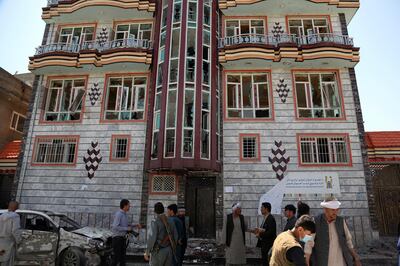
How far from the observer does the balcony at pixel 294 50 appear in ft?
48.2

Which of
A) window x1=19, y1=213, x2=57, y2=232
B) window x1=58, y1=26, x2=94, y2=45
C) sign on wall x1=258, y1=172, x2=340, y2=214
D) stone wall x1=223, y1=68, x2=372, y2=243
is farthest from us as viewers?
window x1=58, y1=26, x2=94, y2=45

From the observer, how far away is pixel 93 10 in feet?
55.8

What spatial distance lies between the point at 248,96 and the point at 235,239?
1059cm

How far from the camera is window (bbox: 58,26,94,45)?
17.5 meters

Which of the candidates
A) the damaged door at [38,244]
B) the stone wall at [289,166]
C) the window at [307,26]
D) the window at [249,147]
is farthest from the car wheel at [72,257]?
the window at [307,26]

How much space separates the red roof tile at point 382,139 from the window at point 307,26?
6548mm

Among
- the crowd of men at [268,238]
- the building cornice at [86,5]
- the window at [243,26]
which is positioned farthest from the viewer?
the window at [243,26]

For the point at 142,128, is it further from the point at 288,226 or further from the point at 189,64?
the point at 288,226

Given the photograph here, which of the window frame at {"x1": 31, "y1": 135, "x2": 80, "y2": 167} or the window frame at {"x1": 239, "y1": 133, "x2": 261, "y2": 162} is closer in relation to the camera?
the window frame at {"x1": 239, "y1": 133, "x2": 261, "y2": 162}

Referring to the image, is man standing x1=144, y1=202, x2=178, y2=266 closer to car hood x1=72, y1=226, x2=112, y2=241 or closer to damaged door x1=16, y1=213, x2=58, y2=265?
car hood x1=72, y1=226, x2=112, y2=241

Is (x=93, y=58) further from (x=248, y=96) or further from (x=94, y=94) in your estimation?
(x=248, y=96)

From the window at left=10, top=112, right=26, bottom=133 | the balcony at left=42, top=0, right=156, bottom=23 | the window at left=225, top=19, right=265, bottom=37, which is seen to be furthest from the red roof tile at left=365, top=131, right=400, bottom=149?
the window at left=10, top=112, right=26, bottom=133

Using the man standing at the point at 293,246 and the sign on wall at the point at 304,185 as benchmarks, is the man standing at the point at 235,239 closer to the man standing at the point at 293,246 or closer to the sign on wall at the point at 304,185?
the man standing at the point at 293,246

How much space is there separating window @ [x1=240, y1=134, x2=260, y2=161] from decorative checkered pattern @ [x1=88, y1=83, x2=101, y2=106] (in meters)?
8.41
